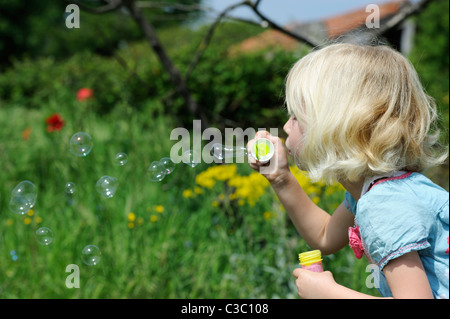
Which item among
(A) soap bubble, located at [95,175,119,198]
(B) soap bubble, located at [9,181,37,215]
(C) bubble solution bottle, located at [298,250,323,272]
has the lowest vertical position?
(B) soap bubble, located at [9,181,37,215]

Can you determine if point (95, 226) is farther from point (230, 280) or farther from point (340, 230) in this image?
point (340, 230)

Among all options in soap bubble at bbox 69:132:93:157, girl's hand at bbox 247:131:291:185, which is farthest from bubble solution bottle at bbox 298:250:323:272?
soap bubble at bbox 69:132:93:157

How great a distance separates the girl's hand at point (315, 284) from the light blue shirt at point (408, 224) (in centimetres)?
13

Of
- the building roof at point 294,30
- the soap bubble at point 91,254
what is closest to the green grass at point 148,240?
the soap bubble at point 91,254

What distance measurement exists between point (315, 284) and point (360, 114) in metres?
0.44

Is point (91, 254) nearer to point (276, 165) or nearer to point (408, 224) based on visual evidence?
point (276, 165)

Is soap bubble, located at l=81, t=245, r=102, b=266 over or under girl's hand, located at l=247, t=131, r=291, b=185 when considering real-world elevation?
under

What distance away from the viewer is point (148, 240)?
2896 mm

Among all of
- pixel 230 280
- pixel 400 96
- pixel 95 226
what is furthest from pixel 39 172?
pixel 400 96

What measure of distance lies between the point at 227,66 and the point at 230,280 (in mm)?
3260

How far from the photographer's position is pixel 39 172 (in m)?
4.19

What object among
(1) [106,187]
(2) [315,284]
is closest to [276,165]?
(2) [315,284]

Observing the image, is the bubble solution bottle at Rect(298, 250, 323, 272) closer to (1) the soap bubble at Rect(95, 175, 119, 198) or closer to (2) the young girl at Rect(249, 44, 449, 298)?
(2) the young girl at Rect(249, 44, 449, 298)

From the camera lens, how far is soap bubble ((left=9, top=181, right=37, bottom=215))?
2.21m
